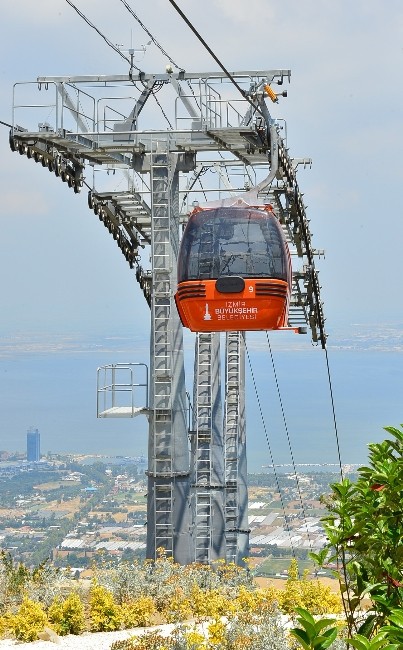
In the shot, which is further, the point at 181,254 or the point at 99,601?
the point at 181,254

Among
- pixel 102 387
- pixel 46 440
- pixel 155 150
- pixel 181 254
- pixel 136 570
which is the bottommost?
pixel 46 440

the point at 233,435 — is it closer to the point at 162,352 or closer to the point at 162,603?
→ the point at 162,352

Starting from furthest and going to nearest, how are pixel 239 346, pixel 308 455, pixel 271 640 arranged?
pixel 308 455 < pixel 239 346 < pixel 271 640

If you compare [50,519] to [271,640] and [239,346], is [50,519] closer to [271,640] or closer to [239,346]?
[239,346]

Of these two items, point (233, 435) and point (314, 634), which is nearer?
point (314, 634)

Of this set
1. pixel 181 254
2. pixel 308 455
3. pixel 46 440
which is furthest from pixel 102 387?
pixel 46 440

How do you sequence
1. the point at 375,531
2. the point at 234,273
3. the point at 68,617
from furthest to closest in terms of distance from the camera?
the point at 234,273, the point at 68,617, the point at 375,531

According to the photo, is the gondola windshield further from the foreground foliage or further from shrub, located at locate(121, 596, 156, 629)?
shrub, located at locate(121, 596, 156, 629)

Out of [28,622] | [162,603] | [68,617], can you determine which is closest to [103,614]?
[68,617]
